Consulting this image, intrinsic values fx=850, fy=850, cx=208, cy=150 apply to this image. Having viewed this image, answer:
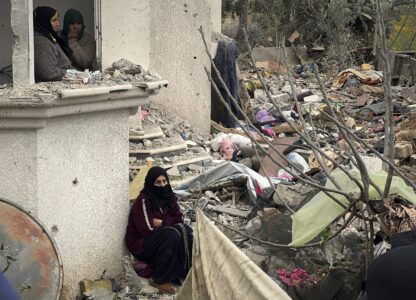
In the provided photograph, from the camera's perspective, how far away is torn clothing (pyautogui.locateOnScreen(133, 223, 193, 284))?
22.1 ft

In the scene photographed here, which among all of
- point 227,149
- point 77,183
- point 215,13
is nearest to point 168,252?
point 77,183

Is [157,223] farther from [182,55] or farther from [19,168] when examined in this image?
[182,55]

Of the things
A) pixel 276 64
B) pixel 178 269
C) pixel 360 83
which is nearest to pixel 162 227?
pixel 178 269

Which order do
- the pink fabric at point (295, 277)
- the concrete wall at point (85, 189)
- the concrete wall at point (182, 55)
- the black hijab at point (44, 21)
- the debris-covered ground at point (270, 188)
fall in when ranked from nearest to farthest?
the debris-covered ground at point (270, 188), the pink fabric at point (295, 277), the concrete wall at point (85, 189), the black hijab at point (44, 21), the concrete wall at point (182, 55)

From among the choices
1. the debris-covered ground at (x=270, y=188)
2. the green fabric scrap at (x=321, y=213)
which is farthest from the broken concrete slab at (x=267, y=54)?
the green fabric scrap at (x=321, y=213)

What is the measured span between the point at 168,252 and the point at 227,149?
3.34 m

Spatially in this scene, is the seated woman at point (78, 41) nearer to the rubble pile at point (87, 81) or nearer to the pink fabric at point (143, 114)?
the rubble pile at point (87, 81)

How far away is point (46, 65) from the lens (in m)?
6.32

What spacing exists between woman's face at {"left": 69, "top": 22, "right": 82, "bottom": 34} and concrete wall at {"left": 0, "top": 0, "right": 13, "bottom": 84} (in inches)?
37.8

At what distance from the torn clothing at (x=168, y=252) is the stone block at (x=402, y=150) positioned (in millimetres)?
3884

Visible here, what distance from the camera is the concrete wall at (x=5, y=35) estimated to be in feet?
25.2

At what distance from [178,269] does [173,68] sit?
4.16m

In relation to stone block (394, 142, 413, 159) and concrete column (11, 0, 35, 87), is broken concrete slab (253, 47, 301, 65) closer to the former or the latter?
stone block (394, 142, 413, 159)

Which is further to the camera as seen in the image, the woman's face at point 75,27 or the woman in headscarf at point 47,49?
the woman's face at point 75,27
